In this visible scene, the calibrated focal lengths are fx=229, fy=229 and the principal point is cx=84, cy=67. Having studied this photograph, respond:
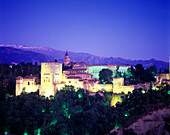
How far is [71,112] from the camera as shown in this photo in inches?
1079

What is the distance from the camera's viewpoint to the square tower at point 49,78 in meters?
31.3

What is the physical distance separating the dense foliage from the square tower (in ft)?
3.76

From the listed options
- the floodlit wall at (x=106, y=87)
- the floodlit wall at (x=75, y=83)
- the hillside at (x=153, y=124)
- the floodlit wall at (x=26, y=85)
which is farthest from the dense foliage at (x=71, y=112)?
the floodlit wall at (x=106, y=87)

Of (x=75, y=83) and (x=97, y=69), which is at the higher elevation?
(x=97, y=69)

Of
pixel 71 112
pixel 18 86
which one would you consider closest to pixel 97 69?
pixel 18 86

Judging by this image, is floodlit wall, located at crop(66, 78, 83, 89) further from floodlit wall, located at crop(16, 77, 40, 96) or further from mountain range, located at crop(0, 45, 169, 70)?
mountain range, located at crop(0, 45, 169, 70)

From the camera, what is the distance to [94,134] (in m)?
24.2

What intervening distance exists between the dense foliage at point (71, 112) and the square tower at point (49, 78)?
1.14 meters

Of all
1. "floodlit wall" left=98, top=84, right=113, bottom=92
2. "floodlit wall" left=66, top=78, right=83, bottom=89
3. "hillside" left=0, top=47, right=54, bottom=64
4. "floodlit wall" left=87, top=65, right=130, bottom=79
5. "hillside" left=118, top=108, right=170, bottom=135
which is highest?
"hillside" left=0, top=47, right=54, bottom=64

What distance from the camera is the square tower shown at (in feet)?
103

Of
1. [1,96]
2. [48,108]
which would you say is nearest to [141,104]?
[48,108]

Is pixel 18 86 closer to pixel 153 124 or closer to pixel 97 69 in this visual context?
pixel 153 124

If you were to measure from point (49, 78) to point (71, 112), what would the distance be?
6.64 m

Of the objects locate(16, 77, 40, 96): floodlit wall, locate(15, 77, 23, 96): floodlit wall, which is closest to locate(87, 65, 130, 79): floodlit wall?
locate(16, 77, 40, 96): floodlit wall
